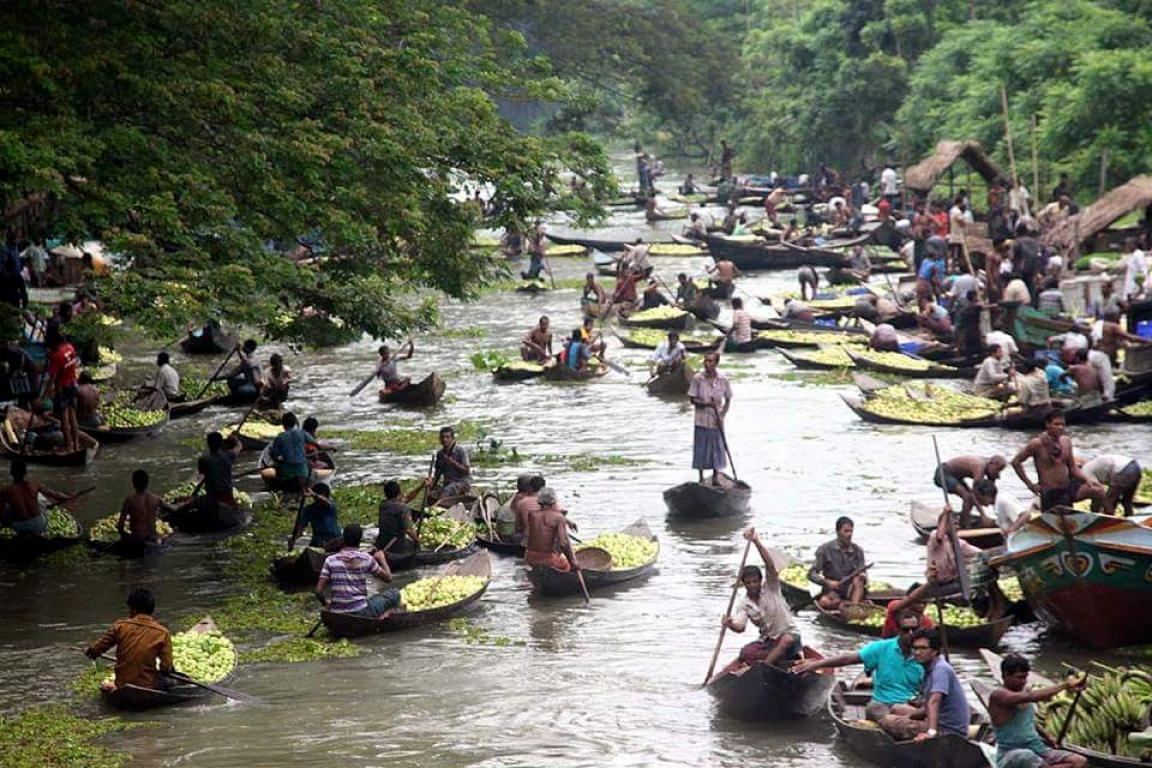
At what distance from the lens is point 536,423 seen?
85.9ft

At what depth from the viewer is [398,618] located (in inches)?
617

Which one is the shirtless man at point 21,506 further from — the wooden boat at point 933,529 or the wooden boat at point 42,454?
the wooden boat at point 933,529

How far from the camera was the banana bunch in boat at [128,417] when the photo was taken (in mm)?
24656

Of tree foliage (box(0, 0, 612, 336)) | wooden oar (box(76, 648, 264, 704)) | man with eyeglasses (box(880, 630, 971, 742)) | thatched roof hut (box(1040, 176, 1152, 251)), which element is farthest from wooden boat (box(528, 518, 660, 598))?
thatched roof hut (box(1040, 176, 1152, 251))

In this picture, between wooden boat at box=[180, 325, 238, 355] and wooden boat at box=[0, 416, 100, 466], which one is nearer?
wooden boat at box=[0, 416, 100, 466]

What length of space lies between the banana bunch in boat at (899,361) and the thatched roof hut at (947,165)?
10.9 meters

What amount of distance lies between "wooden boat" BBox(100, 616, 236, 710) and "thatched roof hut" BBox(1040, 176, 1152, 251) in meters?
22.9

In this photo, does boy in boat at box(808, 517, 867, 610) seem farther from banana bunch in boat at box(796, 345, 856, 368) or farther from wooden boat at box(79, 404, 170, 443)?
banana bunch in boat at box(796, 345, 856, 368)

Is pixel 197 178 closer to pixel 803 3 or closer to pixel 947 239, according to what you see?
pixel 947 239

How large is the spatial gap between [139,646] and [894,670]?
5.90 m

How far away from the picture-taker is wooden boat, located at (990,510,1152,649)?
13.4 m

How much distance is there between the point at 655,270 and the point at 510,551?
85.2ft

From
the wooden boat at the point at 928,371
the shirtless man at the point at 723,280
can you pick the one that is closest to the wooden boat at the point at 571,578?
the wooden boat at the point at 928,371

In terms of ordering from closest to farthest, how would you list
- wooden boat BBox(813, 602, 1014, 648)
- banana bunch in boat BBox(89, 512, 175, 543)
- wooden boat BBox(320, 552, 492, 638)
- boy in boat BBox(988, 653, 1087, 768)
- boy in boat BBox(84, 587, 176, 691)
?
boy in boat BBox(988, 653, 1087, 768), boy in boat BBox(84, 587, 176, 691), wooden boat BBox(813, 602, 1014, 648), wooden boat BBox(320, 552, 492, 638), banana bunch in boat BBox(89, 512, 175, 543)
